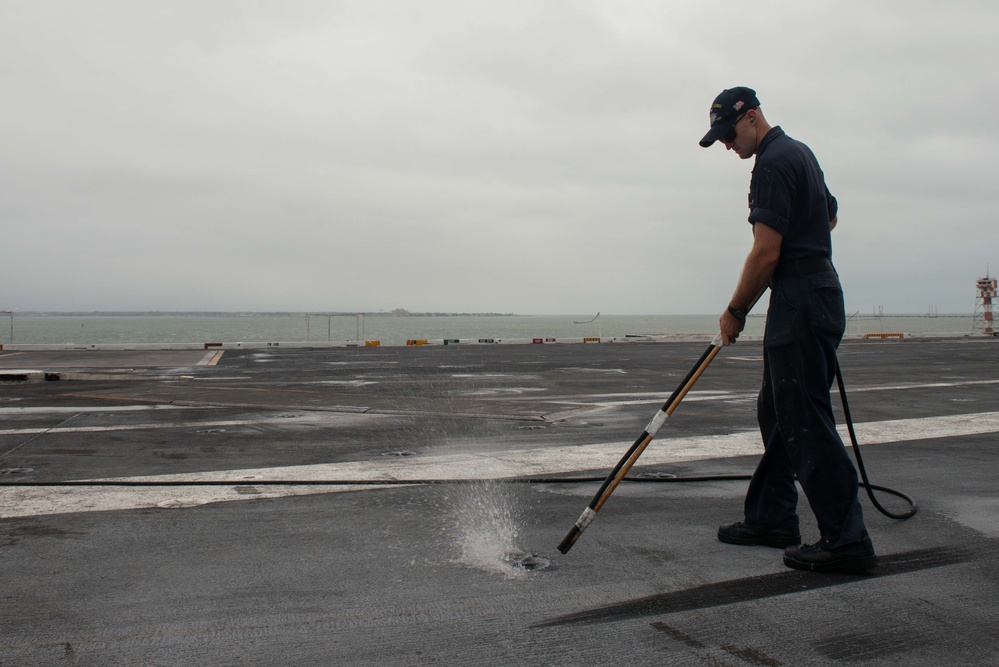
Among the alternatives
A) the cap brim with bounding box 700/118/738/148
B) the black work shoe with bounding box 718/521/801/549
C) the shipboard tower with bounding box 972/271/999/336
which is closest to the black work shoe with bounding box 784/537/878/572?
the black work shoe with bounding box 718/521/801/549

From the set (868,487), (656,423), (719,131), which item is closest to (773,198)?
(719,131)

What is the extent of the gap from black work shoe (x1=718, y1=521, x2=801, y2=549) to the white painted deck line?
152 cm

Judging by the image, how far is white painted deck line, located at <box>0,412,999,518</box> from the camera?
3.84 meters

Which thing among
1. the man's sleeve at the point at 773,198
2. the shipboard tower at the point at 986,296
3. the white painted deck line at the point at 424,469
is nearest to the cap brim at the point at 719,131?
the man's sleeve at the point at 773,198

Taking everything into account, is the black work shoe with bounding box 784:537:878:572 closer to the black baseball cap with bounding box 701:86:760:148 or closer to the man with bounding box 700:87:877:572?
the man with bounding box 700:87:877:572

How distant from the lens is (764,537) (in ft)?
10.6

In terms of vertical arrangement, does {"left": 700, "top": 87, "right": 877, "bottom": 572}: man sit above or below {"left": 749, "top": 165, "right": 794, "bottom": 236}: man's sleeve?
below

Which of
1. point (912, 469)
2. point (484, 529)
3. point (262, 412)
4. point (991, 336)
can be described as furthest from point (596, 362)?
point (991, 336)

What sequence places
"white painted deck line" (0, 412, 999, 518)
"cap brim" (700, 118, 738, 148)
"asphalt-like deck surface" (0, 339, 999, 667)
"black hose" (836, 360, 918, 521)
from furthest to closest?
1. "white painted deck line" (0, 412, 999, 518)
2. "black hose" (836, 360, 918, 521)
3. "cap brim" (700, 118, 738, 148)
4. "asphalt-like deck surface" (0, 339, 999, 667)

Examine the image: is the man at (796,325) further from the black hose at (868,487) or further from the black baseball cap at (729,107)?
the black hose at (868,487)

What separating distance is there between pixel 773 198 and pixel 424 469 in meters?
2.67

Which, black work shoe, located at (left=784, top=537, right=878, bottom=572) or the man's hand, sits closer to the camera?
black work shoe, located at (left=784, top=537, right=878, bottom=572)

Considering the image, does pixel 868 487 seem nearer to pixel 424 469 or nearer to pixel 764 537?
pixel 764 537

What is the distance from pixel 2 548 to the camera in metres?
3.07
